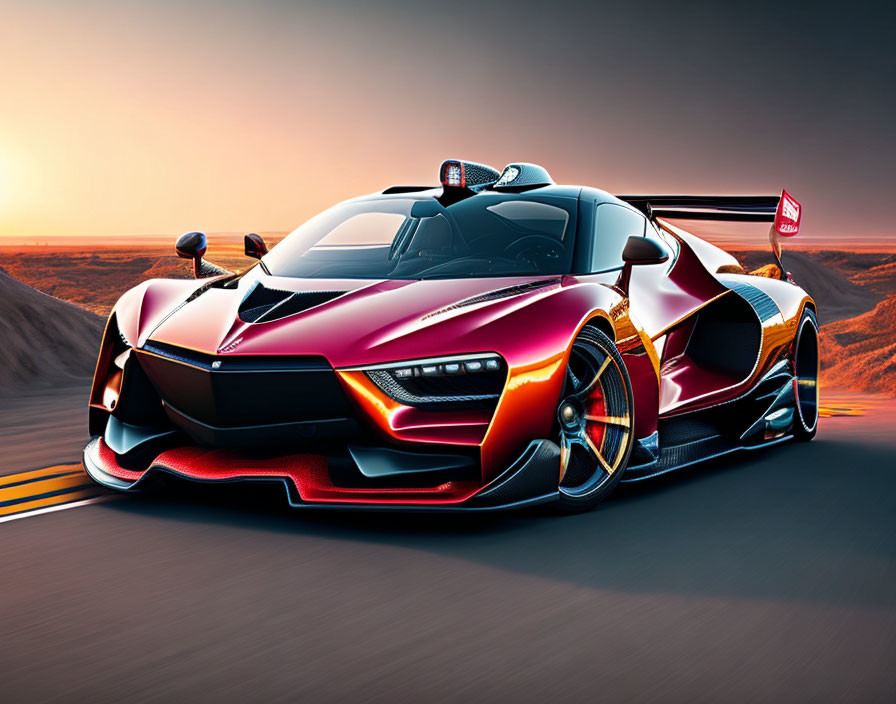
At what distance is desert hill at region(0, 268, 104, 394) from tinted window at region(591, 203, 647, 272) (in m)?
6.93

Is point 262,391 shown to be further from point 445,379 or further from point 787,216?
point 787,216

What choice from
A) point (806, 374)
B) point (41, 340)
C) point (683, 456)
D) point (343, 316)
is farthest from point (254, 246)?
point (41, 340)

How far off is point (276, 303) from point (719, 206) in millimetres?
3447

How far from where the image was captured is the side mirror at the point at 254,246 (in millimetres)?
5648

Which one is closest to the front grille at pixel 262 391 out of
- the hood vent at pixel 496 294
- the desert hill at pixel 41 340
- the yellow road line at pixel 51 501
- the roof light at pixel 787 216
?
the hood vent at pixel 496 294

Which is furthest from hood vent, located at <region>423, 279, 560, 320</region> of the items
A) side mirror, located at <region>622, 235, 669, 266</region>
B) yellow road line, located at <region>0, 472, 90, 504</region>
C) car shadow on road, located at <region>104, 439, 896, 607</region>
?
yellow road line, located at <region>0, 472, 90, 504</region>

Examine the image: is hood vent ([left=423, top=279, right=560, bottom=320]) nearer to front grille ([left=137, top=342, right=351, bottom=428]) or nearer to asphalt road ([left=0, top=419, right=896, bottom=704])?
front grille ([left=137, top=342, right=351, bottom=428])

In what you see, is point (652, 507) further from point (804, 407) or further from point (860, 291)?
point (860, 291)

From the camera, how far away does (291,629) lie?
109 inches

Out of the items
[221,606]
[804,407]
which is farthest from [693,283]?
[221,606]

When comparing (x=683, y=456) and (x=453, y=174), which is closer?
(x=683, y=456)

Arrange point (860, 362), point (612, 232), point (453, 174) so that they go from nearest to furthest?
point (612, 232), point (453, 174), point (860, 362)

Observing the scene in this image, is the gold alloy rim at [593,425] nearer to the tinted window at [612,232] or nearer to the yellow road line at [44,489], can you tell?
the tinted window at [612,232]

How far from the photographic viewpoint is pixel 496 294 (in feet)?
13.7
